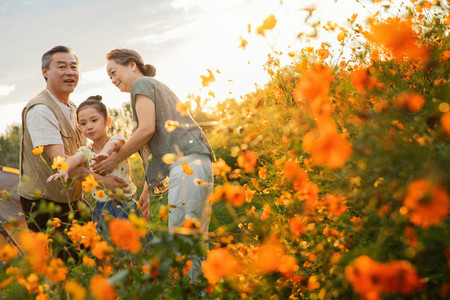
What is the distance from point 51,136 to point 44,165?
27 cm

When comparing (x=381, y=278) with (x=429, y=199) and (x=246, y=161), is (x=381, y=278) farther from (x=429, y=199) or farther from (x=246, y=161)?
(x=246, y=161)

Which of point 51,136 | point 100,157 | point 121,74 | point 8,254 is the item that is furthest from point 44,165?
point 8,254

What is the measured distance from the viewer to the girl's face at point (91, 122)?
8.97 feet

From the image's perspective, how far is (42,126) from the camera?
254cm

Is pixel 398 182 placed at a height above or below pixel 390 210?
above

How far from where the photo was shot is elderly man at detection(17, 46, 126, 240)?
8.31 ft

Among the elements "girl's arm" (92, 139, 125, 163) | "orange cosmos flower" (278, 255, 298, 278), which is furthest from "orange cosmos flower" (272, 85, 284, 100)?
"orange cosmos flower" (278, 255, 298, 278)

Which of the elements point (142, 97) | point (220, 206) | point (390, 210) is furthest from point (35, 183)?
point (220, 206)

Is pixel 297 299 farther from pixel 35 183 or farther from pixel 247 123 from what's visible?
pixel 35 183

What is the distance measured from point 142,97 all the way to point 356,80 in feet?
4.33

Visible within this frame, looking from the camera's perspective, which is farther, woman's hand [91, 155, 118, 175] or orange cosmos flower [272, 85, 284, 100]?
orange cosmos flower [272, 85, 284, 100]

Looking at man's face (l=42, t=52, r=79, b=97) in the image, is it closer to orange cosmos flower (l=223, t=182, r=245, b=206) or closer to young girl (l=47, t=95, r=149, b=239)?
young girl (l=47, t=95, r=149, b=239)

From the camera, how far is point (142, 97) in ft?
7.27

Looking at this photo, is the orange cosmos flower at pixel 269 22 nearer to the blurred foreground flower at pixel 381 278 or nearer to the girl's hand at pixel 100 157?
the blurred foreground flower at pixel 381 278
